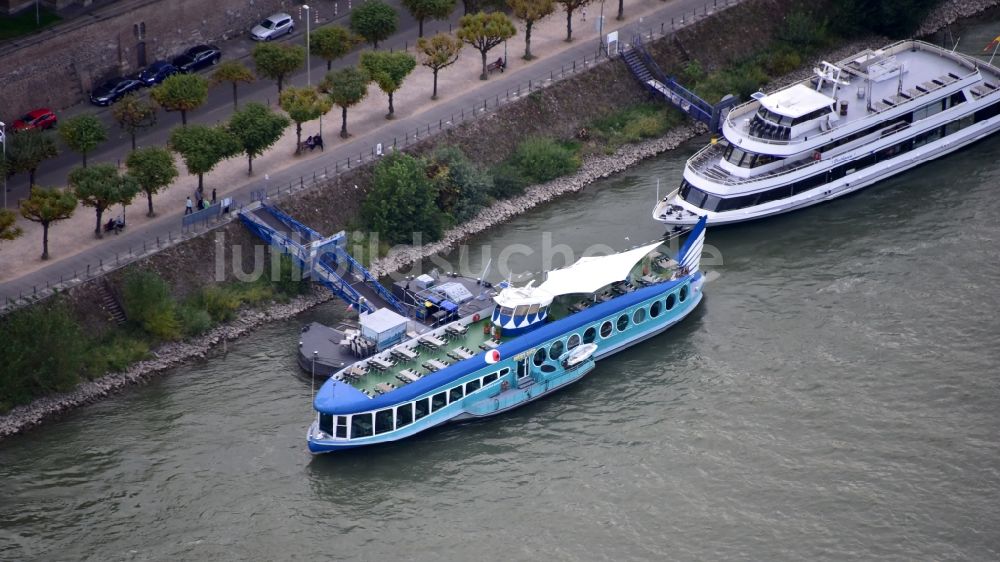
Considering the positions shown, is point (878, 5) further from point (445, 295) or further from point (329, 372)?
point (329, 372)

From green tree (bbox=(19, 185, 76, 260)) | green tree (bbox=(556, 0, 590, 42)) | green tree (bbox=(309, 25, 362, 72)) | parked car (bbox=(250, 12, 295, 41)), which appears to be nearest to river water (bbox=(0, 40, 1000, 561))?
green tree (bbox=(19, 185, 76, 260))

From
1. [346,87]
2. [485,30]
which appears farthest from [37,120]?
[485,30]

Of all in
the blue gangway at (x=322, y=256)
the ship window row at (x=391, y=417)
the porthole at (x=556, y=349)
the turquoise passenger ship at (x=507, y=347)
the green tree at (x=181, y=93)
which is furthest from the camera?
the green tree at (x=181, y=93)

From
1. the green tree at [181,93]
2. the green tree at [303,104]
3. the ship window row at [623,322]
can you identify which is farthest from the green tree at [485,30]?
the ship window row at [623,322]

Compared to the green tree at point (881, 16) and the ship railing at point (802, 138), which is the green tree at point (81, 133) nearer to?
the ship railing at point (802, 138)

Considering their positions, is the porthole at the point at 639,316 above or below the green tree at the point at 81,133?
below

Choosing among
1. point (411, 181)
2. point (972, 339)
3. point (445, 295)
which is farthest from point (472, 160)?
point (972, 339)

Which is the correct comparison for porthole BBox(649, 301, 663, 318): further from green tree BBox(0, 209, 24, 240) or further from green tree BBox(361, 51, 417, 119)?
green tree BBox(0, 209, 24, 240)
